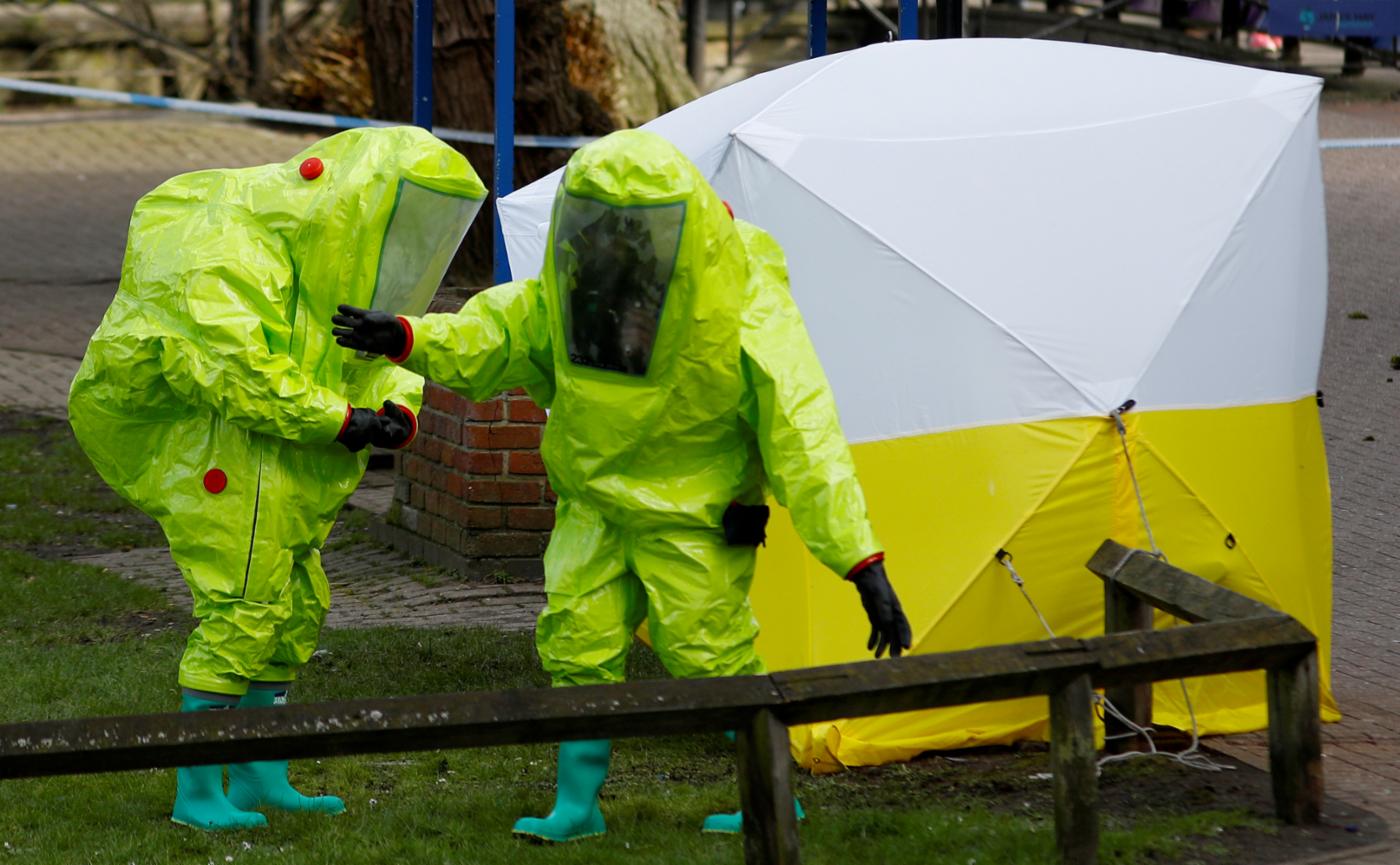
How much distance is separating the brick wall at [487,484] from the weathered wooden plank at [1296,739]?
12.1ft

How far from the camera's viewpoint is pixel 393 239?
5141mm

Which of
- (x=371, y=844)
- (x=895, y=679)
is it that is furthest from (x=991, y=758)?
(x=371, y=844)

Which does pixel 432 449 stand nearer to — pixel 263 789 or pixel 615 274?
pixel 263 789

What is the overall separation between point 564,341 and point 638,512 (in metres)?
0.46

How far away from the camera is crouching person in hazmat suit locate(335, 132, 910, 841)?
4531 millimetres

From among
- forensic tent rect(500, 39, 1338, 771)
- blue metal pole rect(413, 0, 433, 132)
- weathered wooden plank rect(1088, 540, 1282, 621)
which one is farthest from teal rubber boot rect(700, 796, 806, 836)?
blue metal pole rect(413, 0, 433, 132)

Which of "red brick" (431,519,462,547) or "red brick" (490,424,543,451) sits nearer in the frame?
"red brick" (490,424,543,451)

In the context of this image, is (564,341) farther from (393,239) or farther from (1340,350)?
(1340,350)

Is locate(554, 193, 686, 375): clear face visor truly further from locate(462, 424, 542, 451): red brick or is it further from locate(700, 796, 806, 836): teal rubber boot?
locate(462, 424, 542, 451): red brick

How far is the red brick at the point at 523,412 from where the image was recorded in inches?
313

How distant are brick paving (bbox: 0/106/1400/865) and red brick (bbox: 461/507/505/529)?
0.86 feet

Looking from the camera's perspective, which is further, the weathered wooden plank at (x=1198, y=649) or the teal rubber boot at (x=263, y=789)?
the teal rubber boot at (x=263, y=789)

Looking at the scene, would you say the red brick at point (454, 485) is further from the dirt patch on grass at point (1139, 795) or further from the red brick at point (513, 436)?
the dirt patch on grass at point (1139, 795)

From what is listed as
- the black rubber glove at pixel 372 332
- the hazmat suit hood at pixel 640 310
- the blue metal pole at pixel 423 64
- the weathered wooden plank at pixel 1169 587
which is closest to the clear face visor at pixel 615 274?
the hazmat suit hood at pixel 640 310
